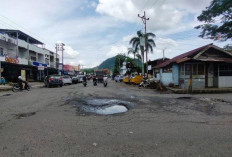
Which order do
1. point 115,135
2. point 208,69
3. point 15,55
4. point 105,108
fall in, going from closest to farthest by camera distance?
point 115,135, point 105,108, point 208,69, point 15,55

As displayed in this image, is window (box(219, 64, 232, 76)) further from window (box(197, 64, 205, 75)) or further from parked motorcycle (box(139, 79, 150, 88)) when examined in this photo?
parked motorcycle (box(139, 79, 150, 88))

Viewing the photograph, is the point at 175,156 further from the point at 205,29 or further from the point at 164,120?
the point at 205,29

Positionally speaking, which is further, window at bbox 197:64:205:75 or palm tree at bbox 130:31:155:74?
palm tree at bbox 130:31:155:74

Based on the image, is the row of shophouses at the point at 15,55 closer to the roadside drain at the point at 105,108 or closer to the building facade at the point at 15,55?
the building facade at the point at 15,55

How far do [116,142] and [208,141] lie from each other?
2.13m

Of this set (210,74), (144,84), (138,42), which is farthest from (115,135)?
(138,42)

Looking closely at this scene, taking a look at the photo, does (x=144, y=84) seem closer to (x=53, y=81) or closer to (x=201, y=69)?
(x=201, y=69)

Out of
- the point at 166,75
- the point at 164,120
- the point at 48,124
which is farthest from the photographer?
the point at 166,75

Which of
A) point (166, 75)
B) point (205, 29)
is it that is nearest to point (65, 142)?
point (166, 75)

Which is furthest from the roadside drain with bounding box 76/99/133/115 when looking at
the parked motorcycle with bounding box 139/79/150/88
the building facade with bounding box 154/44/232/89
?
the parked motorcycle with bounding box 139/79/150/88

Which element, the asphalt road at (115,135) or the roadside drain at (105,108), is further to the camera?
the roadside drain at (105,108)

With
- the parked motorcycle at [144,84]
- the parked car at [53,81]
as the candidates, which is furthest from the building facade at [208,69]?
the parked car at [53,81]

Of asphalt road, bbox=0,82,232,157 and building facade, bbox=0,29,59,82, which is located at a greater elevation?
building facade, bbox=0,29,59,82

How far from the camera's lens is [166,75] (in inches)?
913
